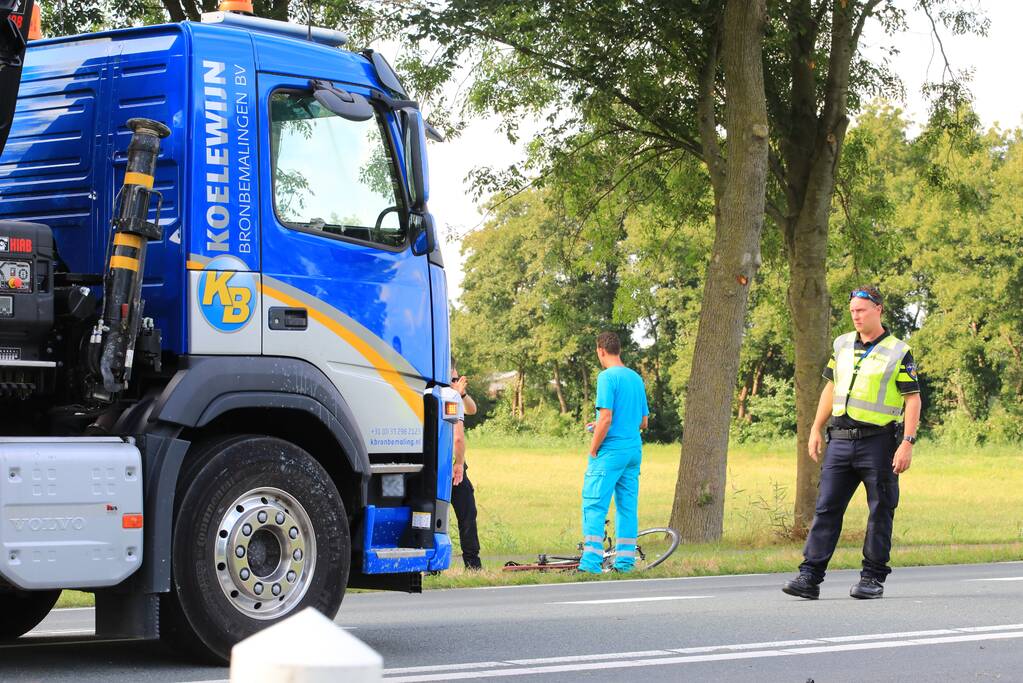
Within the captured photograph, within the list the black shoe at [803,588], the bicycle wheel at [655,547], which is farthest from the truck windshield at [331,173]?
the bicycle wheel at [655,547]

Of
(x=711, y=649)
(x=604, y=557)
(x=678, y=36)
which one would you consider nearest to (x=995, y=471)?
(x=678, y=36)

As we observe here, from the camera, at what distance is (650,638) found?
27.0ft

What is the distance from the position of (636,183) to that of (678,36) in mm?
3858

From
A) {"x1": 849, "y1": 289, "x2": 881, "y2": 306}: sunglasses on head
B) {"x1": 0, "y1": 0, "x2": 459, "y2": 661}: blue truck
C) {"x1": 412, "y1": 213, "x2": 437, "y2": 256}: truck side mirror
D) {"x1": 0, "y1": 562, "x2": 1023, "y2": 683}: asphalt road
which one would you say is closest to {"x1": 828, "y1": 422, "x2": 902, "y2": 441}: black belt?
{"x1": 849, "y1": 289, "x2": 881, "y2": 306}: sunglasses on head

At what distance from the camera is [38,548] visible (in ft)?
21.7

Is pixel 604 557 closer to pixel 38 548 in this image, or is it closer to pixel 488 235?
pixel 38 548

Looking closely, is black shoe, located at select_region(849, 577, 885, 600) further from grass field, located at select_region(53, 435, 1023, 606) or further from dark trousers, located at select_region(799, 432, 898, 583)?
grass field, located at select_region(53, 435, 1023, 606)

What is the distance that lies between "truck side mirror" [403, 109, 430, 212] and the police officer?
3328 mm

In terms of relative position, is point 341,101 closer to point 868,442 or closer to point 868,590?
point 868,442

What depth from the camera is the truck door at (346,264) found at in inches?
300

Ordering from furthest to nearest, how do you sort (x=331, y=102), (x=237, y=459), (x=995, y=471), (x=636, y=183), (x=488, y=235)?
1. (x=488, y=235)
2. (x=995, y=471)
3. (x=636, y=183)
4. (x=331, y=102)
5. (x=237, y=459)

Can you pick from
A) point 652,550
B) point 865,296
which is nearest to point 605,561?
point 652,550

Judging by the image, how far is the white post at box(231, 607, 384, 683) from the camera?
2518 millimetres

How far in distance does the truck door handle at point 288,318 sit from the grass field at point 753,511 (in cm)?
422
